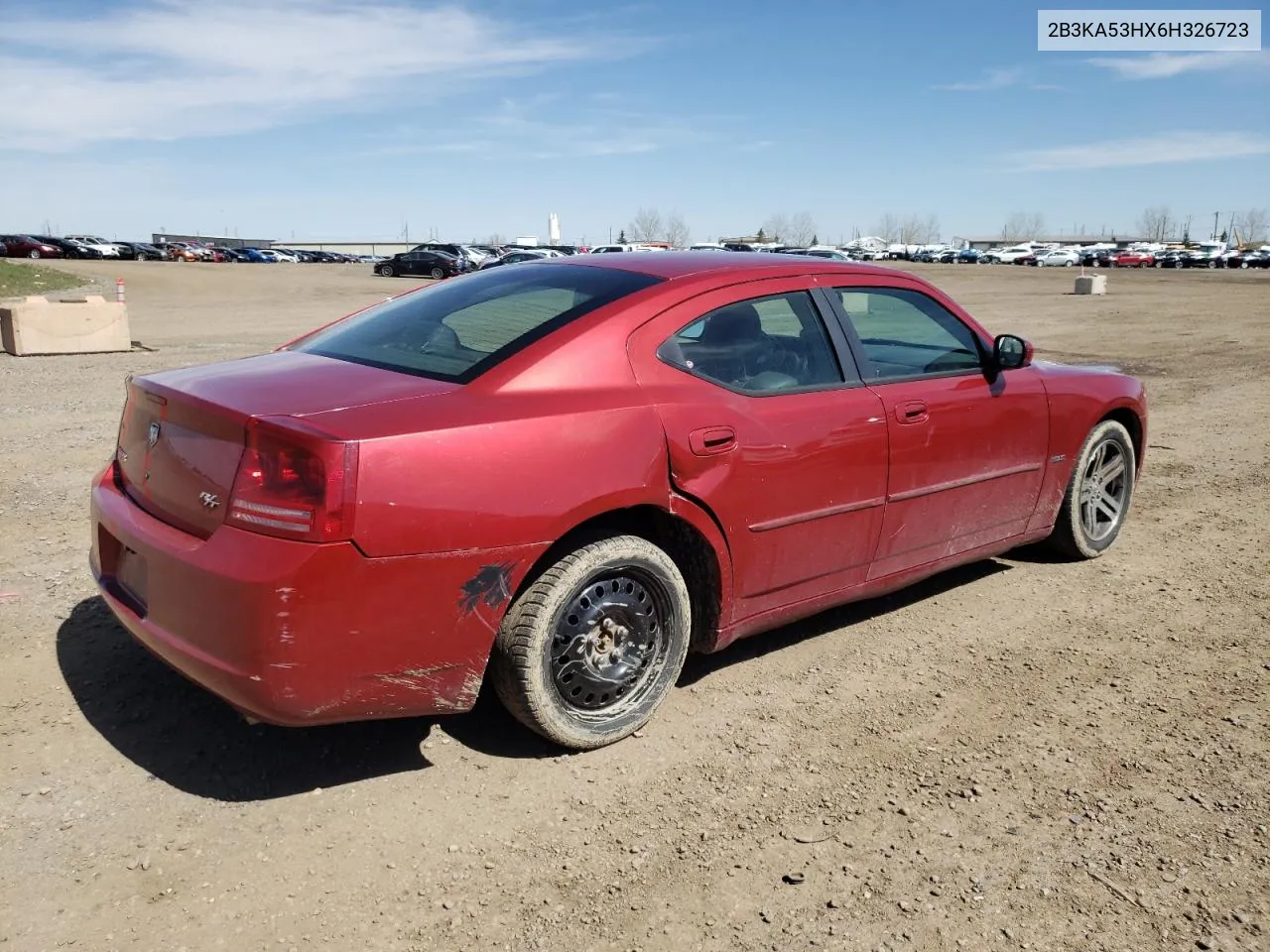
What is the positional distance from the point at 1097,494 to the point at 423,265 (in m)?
46.4

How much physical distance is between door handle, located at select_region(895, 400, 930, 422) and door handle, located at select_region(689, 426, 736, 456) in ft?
2.84

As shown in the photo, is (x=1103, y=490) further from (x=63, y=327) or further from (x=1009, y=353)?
(x=63, y=327)

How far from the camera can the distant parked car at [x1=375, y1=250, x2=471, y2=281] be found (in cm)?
4797

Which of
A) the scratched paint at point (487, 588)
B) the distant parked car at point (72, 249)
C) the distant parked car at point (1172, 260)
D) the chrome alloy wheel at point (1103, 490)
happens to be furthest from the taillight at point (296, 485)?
the distant parked car at point (1172, 260)

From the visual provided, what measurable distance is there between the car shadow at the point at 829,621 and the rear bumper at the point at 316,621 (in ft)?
4.01

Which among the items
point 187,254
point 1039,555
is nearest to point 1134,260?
point 187,254

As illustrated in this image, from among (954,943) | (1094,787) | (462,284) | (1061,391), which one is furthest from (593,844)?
(1061,391)

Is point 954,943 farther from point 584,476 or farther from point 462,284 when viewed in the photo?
point 462,284

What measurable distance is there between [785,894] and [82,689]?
100 inches

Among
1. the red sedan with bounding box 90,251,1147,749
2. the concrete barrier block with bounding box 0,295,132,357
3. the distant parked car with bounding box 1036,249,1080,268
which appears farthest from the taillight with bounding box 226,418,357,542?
the distant parked car with bounding box 1036,249,1080,268

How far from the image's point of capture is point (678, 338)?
3.60 m

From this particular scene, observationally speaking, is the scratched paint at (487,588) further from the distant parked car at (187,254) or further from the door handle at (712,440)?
the distant parked car at (187,254)

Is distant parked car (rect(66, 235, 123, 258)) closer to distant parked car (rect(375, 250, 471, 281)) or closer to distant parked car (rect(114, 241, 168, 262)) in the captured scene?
distant parked car (rect(114, 241, 168, 262))

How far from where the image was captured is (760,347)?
3855 mm
